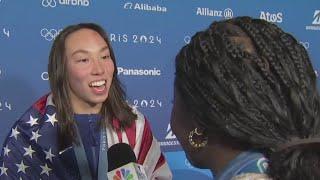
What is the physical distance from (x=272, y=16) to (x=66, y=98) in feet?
5.36

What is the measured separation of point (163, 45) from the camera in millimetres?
2502

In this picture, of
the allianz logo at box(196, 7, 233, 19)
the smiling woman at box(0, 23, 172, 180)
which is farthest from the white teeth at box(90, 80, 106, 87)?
the allianz logo at box(196, 7, 233, 19)

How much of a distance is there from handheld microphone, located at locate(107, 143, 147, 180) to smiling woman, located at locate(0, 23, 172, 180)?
267 millimetres

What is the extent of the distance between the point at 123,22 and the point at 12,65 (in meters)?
0.60

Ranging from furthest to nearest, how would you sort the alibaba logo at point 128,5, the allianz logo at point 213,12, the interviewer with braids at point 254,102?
1. the allianz logo at point 213,12
2. the alibaba logo at point 128,5
3. the interviewer with braids at point 254,102

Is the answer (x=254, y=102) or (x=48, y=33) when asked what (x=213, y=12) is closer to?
(x=48, y=33)

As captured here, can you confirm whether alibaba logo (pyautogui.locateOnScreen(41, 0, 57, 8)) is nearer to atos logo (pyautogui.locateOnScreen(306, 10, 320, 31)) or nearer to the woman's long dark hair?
the woman's long dark hair

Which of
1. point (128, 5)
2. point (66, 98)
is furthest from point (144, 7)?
point (66, 98)

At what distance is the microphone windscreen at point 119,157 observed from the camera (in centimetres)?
119

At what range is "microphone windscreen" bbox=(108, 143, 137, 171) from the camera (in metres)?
1.19

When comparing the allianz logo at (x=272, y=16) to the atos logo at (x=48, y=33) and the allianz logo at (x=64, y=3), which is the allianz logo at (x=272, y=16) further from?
the atos logo at (x=48, y=33)

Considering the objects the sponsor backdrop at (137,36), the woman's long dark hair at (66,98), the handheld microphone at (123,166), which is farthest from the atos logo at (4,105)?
the handheld microphone at (123,166)

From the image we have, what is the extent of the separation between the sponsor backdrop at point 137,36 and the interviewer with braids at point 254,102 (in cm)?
132

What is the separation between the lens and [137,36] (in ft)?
7.96
